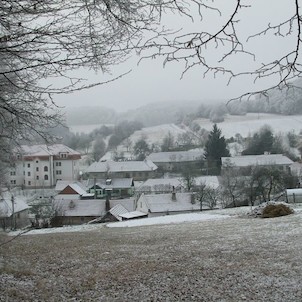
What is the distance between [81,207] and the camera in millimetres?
42906

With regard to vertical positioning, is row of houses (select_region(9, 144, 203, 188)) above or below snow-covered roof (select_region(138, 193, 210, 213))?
above

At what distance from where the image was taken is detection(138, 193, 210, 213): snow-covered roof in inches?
1650

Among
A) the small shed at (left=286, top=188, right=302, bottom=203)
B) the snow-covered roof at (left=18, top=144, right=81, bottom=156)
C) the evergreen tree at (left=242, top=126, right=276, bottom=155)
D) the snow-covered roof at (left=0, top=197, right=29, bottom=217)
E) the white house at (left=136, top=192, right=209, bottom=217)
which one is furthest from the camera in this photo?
the evergreen tree at (left=242, top=126, right=276, bottom=155)

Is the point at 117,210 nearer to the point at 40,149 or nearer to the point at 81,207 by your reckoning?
the point at 81,207

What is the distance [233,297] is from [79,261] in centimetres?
420

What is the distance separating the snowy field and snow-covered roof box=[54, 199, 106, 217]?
3022cm

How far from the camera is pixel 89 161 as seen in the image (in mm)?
85875

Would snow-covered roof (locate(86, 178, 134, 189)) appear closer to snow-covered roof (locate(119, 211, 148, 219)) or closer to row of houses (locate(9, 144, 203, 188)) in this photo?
row of houses (locate(9, 144, 203, 188))

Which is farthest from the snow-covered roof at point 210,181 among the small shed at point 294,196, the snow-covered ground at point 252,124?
the snow-covered ground at point 252,124

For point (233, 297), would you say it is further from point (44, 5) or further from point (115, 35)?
point (44, 5)

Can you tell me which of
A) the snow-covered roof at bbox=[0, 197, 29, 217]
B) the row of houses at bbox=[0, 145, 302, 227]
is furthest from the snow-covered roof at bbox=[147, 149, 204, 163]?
the snow-covered roof at bbox=[0, 197, 29, 217]

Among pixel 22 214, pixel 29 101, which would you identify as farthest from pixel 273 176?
pixel 29 101

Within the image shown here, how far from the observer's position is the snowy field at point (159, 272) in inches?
261

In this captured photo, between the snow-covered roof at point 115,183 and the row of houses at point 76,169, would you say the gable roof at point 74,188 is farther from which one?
the row of houses at point 76,169
